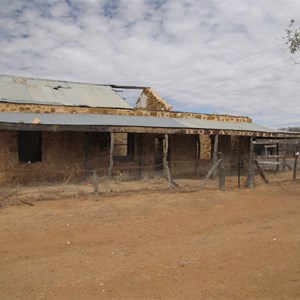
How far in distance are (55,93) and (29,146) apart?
3.16 metres

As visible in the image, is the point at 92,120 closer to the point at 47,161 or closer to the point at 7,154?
the point at 47,161

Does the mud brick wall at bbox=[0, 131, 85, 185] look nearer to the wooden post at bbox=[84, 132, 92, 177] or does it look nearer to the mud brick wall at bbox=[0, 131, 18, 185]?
the mud brick wall at bbox=[0, 131, 18, 185]

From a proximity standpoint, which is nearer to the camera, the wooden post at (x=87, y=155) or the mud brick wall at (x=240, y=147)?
the wooden post at (x=87, y=155)

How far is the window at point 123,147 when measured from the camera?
15.7 meters

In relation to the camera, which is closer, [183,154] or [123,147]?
[183,154]

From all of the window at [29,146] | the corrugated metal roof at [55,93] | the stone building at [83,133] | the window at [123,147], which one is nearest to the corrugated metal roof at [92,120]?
the stone building at [83,133]

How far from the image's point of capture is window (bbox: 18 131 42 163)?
1376 centimetres

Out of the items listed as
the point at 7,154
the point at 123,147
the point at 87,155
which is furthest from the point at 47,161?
the point at 123,147

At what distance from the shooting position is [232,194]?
11.1 m

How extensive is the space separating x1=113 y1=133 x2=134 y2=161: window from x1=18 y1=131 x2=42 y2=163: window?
3.40 metres

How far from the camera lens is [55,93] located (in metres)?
15.8

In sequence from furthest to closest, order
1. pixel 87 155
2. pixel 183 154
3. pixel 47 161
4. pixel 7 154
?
1. pixel 183 154
2. pixel 87 155
3. pixel 47 161
4. pixel 7 154

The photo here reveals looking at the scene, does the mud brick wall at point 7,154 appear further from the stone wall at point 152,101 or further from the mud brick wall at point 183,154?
the stone wall at point 152,101

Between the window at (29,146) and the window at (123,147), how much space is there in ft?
11.2
